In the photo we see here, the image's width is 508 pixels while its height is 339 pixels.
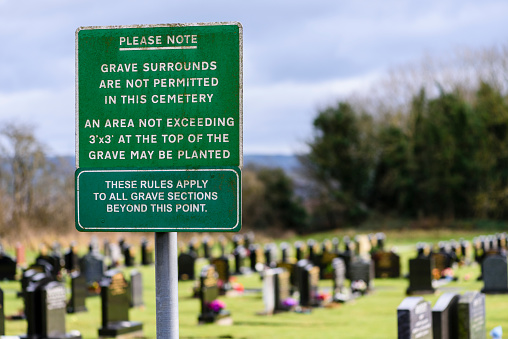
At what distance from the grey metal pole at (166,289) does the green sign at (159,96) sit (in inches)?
16.9

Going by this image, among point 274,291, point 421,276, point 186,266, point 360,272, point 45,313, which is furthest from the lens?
point 186,266

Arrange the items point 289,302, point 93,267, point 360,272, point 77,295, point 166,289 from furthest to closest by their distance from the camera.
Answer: point 93,267 < point 360,272 < point 77,295 < point 289,302 < point 166,289

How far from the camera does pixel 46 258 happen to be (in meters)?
24.5

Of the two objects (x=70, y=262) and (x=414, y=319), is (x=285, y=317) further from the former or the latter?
(x=70, y=262)

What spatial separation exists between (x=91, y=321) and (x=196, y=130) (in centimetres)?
1310

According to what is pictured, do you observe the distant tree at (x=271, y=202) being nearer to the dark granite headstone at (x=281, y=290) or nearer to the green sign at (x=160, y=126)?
the dark granite headstone at (x=281, y=290)

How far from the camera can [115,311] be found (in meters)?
14.1

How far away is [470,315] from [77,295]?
10538 millimetres

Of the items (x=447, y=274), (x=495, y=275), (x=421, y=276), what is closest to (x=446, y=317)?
(x=495, y=275)

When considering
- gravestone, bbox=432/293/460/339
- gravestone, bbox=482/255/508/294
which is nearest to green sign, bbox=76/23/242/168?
gravestone, bbox=432/293/460/339

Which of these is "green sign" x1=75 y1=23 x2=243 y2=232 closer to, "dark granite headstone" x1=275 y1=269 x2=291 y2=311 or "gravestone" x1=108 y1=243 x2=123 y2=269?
"dark granite headstone" x1=275 y1=269 x2=291 y2=311

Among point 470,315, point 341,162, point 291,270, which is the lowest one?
point 291,270

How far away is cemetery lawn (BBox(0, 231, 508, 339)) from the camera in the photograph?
1384 cm

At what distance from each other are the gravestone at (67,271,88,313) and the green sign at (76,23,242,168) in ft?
45.9
